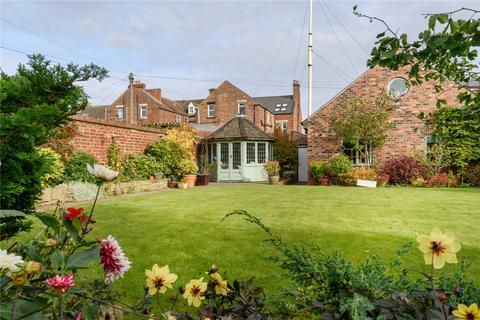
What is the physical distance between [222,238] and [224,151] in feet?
55.2

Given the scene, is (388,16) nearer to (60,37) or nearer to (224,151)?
(60,37)

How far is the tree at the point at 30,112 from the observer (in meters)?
2.20

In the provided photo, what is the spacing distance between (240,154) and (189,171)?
474 centimetres

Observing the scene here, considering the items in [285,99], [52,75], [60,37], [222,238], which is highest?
[285,99]

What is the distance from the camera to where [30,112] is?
7.05 feet

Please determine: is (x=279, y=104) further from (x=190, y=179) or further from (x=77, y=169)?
(x=77, y=169)

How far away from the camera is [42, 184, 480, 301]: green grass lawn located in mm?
4367

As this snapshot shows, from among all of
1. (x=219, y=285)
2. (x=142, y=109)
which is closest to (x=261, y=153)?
(x=142, y=109)

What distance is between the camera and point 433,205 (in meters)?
9.79

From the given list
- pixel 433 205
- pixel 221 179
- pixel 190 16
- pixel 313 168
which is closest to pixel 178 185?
pixel 221 179

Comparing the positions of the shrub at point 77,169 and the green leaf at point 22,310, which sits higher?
the shrub at point 77,169

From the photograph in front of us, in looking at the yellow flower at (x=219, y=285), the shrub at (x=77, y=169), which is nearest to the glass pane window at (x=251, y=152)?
the shrub at (x=77, y=169)

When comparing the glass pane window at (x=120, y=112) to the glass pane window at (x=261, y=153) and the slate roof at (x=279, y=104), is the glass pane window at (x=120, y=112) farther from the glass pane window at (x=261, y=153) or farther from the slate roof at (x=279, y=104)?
the glass pane window at (x=261, y=153)

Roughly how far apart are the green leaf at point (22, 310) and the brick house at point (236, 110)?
3414 centimetres
